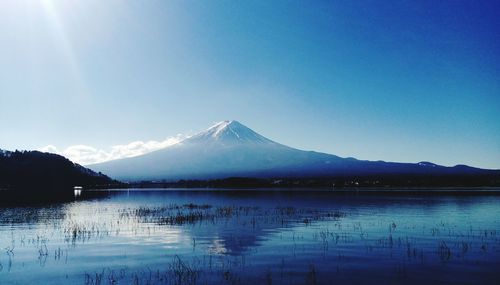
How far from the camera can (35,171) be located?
568 ft

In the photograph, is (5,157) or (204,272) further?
(5,157)

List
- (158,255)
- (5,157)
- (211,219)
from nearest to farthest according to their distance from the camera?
(158,255), (211,219), (5,157)

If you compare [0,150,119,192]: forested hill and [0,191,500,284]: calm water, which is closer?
[0,191,500,284]: calm water

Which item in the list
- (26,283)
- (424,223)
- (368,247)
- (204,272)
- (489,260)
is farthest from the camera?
(424,223)

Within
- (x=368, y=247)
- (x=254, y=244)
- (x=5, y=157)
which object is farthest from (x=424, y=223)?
(x=5, y=157)

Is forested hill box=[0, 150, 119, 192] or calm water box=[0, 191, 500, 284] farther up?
forested hill box=[0, 150, 119, 192]

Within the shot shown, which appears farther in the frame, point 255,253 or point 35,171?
point 35,171

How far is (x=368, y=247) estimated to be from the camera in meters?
26.9

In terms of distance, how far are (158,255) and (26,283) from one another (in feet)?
24.6

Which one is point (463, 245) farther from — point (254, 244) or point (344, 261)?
point (254, 244)

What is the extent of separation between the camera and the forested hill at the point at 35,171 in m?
167

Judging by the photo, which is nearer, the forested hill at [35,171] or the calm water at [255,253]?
the calm water at [255,253]

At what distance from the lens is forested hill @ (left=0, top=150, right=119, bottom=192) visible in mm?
166750

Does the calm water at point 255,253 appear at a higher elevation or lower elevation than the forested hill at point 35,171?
lower
